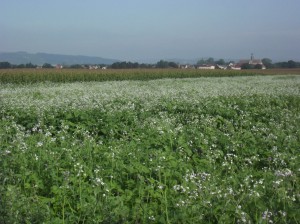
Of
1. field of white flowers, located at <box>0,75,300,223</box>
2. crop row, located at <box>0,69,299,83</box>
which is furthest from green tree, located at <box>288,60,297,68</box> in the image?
field of white flowers, located at <box>0,75,300,223</box>

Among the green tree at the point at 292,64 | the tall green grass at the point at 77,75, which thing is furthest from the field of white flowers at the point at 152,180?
the green tree at the point at 292,64

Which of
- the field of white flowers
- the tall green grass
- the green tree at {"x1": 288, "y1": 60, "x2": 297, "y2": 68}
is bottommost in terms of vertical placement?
the field of white flowers

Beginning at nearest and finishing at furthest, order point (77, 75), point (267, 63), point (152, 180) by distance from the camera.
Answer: point (152, 180) → point (77, 75) → point (267, 63)

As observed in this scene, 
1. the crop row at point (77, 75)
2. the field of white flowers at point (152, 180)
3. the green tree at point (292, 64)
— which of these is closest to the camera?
the field of white flowers at point (152, 180)

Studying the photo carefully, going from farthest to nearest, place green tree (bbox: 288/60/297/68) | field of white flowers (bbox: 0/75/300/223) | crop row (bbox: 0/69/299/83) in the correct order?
green tree (bbox: 288/60/297/68), crop row (bbox: 0/69/299/83), field of white flowers (bbox: 0/75/300/223)

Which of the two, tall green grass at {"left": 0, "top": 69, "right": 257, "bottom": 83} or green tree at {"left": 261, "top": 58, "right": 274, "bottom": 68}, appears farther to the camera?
green tree at {"left": 261, "top": 58, "right": 274, "bottom": 68}

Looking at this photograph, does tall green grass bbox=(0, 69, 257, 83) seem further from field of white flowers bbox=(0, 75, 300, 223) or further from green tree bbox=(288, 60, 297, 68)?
green tree bbox=(288, 60, 297, 68)

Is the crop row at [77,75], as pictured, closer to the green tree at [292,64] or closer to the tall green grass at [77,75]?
the tall green grass at [77,75]

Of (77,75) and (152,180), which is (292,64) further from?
(152,180)

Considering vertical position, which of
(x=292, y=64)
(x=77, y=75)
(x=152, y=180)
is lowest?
(x=152, y=180)

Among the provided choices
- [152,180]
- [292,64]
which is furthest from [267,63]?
[152,180]

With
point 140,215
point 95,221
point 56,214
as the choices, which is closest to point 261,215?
point 140,215

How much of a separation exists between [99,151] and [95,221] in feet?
8.93

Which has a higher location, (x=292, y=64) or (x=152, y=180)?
(x=292, y=64)
